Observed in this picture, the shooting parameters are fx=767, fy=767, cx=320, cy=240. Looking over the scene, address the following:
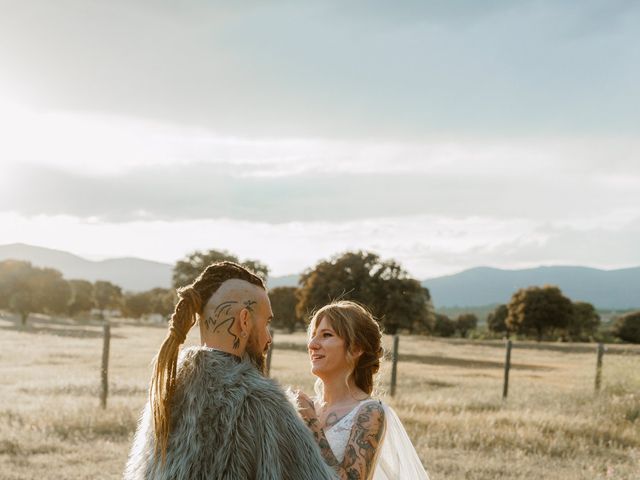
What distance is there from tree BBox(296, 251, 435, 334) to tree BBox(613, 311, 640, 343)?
36.0 meters

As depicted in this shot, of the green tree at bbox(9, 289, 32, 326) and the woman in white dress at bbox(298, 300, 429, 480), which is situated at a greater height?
the woman in white dress at bbox(298, 300, 429, 480)

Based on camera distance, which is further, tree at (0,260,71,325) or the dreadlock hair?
tree at (0,260,71,325)

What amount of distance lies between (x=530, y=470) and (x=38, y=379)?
1579 cm

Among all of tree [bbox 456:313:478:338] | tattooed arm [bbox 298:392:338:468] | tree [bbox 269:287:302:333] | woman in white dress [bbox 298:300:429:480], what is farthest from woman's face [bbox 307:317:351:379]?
tree [bbox 456:313:478:338]

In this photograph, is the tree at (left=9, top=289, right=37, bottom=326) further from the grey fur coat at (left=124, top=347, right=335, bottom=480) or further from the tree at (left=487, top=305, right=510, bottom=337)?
the grey fur coat at (left=124, top=347, right=335, bottom=480)

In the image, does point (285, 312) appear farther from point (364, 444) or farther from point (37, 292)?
point (364, 444)

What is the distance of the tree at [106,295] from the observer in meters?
113

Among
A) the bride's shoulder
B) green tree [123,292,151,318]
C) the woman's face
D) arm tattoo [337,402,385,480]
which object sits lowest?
green tree [123,292,151,318]

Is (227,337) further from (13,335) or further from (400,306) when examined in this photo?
(400,306)

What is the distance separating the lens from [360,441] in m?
3.69

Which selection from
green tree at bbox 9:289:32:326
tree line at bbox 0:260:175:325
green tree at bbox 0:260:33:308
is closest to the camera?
green tree at bbox 9:289:32:326

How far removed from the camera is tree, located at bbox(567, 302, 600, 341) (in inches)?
3364

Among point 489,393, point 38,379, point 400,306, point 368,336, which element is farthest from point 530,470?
point 400,306

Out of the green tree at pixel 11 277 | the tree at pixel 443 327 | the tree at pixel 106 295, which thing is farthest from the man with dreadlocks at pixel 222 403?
the tree at pixel 106 295
